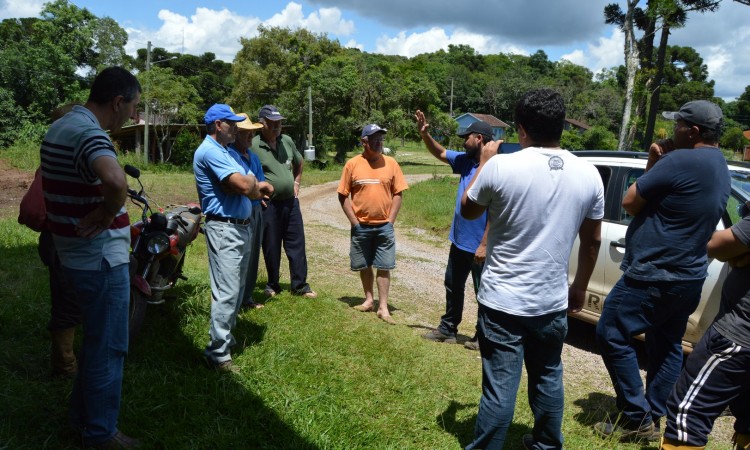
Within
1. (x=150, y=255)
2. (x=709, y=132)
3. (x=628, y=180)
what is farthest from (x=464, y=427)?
(x=628, y=180)

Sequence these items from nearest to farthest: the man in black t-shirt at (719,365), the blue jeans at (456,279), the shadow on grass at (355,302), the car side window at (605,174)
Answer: the man in black t-shirt at (719,365), the blue jeans at (456,279), the car side window at (605,174), the shadow on grass at (355,302)

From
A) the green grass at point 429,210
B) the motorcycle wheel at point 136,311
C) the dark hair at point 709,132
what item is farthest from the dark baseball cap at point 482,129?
the green grass at point 429,210

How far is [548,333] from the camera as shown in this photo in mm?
2773

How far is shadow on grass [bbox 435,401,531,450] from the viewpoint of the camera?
3.39 meters

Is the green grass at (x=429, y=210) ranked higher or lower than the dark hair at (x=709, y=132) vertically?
lower

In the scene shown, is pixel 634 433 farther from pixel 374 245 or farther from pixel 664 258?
pixel 374 245

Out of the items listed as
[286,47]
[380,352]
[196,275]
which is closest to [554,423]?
[380,352]

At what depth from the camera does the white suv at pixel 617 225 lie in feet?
14.7

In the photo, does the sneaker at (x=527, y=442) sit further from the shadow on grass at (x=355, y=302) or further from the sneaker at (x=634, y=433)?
the shadow on grass at (x=355, y=302)

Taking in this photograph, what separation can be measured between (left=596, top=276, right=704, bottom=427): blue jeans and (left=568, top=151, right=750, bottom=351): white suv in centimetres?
109

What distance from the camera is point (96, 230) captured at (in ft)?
8.58

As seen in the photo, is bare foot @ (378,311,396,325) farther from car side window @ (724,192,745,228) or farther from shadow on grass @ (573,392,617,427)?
car side window @ (724,192,745,228)

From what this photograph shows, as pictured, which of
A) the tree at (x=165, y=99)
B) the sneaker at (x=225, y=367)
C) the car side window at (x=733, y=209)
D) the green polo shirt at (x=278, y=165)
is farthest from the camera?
the tree at (x=165, y=99)

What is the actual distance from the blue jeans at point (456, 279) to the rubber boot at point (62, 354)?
2.95 m
